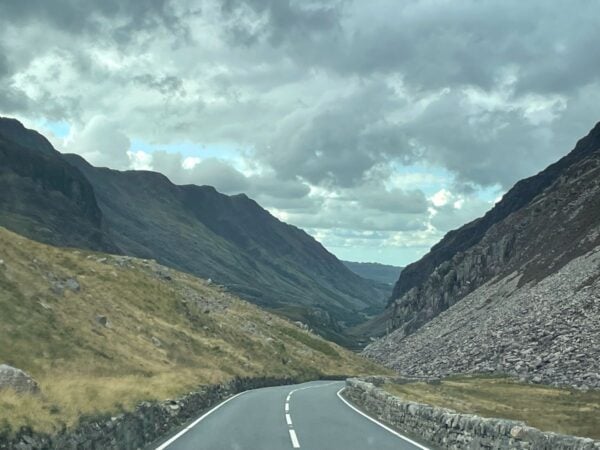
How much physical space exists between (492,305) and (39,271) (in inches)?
3475

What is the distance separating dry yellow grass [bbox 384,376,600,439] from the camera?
39.7 m

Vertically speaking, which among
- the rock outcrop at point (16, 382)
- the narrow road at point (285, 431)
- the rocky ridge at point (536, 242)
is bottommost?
the narrow road at point (285, 431)

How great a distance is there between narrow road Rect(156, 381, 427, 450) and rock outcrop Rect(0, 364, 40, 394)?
4319 millimetres

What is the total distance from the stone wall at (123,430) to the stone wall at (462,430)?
9.02 metres

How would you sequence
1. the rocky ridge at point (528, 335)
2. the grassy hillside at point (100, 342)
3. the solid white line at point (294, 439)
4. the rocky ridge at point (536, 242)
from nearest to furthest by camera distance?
the grassy hillside at point (100, 342)
the solid white line at point (294, 439)
the rocky ridge at point (528, 335)
the rocky ridge at point (536, 242)

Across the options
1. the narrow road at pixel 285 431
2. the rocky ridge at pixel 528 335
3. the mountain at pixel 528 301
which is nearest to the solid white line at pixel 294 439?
the narrow road at pixel 285 431

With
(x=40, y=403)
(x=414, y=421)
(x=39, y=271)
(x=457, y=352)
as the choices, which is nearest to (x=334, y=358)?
(x=457, y=352)

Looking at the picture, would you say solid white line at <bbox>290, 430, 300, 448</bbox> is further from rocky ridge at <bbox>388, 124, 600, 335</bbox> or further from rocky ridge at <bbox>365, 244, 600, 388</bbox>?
rocky ridge at <bbox>388, 124, 600, 335</bbox>

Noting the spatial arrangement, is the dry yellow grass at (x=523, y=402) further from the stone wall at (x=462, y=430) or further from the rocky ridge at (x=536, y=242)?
the rocky ridge at (x=536, y=242)

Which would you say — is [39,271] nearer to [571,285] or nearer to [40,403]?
[40,403]

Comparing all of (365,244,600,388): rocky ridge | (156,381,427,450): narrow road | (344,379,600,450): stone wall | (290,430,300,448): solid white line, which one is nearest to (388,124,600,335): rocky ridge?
(365,244,600,388): rocky ridge

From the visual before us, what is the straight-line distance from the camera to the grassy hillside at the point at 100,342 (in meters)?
19.8

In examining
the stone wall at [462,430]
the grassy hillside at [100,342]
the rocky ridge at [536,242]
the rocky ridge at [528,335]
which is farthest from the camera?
the rocky ridge at [536,242]

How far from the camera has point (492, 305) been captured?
120 metres
